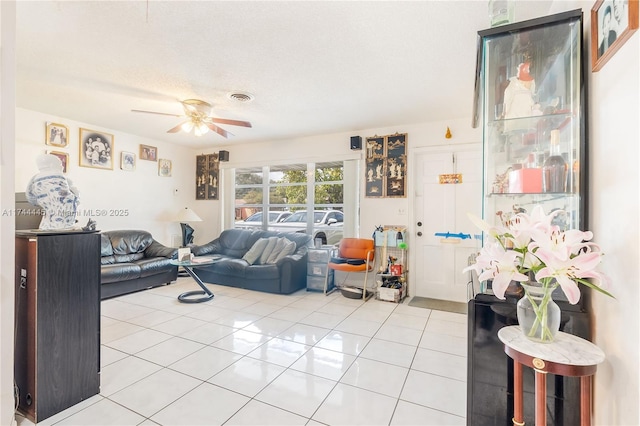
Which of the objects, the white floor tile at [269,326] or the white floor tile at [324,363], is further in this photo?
the white floor tile at [269,326]

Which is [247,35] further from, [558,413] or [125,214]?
[125,214]

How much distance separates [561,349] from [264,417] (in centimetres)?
157

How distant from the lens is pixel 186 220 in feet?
18.2

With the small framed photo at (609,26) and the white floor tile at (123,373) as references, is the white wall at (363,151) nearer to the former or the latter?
the small framed photo at (609,26)

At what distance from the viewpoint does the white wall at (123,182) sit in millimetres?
3979

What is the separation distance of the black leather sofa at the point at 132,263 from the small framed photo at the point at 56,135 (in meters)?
1.45

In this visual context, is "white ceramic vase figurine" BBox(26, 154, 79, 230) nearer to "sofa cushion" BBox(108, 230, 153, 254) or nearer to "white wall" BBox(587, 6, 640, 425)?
"white wall" BBox(587, 6, 640, 425)

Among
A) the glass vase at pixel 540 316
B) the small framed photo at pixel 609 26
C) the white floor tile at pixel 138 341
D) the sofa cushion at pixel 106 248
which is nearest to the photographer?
the small framed photo at pixel 609 26

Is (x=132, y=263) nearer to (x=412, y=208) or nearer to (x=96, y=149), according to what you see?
(x=96, y=149)

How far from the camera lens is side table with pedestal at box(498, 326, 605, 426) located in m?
1.01

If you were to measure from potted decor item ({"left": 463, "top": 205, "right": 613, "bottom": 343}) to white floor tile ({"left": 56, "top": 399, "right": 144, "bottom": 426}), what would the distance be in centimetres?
207

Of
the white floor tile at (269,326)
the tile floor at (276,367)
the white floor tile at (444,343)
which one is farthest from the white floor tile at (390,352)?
the white floor tile at (269,326)

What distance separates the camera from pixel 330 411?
1829mm

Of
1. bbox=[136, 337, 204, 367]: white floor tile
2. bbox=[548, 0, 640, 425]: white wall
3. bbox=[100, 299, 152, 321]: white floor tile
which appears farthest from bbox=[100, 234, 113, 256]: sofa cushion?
bbox=[548, 0, 640, 425]: white wall
